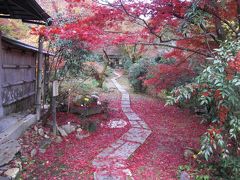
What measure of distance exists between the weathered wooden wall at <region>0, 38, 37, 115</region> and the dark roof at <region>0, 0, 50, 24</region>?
835 mm

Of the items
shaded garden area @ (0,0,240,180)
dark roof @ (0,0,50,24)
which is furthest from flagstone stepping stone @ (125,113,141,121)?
dark roof @ (0,0,50,24)

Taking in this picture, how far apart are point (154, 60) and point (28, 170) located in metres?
12.4

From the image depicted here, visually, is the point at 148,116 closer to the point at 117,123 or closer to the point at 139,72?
the point at 117,123

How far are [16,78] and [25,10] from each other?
2.31m

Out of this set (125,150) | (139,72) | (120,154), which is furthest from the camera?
(139,72)

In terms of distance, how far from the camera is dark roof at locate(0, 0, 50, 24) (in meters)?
5.07

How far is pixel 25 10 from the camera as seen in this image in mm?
5734

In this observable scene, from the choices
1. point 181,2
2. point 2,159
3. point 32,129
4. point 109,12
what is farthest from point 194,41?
point 2,159

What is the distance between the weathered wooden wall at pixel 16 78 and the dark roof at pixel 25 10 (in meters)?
0.84

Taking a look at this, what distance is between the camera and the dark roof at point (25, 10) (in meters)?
5.07

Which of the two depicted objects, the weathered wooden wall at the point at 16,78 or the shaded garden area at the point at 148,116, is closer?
the shaded garden area at the point at 148,116

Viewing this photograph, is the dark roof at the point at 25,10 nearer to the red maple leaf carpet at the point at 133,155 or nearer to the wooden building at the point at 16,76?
the wooden building at the point at 16,76

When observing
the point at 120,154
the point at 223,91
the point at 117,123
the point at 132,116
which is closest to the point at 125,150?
the point at 120,154

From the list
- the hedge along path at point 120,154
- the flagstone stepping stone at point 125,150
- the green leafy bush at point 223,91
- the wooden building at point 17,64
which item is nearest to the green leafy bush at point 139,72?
the hedge along path at point 120,154
